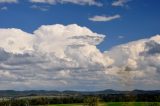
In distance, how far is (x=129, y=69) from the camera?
37.2 m

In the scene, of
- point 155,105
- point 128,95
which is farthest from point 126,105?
point 155,105

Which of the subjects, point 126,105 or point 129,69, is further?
point 126,105

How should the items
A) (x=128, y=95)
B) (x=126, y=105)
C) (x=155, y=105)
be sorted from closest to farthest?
(x=128, y=95) → (x=126, y=105) → (x=155, y=105)

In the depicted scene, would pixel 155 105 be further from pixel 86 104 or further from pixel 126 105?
pixel 126 105

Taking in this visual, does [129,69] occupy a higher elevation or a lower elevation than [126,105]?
higher

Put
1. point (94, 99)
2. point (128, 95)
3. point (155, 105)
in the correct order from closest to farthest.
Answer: point (128, 95), point (155, 105), point (94, 99)

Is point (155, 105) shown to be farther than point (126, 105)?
Yes

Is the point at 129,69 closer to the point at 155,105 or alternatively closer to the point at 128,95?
the point at 128,95

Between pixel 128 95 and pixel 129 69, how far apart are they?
102 inches

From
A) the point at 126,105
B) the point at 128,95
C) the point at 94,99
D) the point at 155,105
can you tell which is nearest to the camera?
the point at 128,95

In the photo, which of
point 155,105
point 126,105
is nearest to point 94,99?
point 155,105

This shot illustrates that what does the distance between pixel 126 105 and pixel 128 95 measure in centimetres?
356

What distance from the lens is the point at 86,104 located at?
562ft

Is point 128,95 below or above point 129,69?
below
